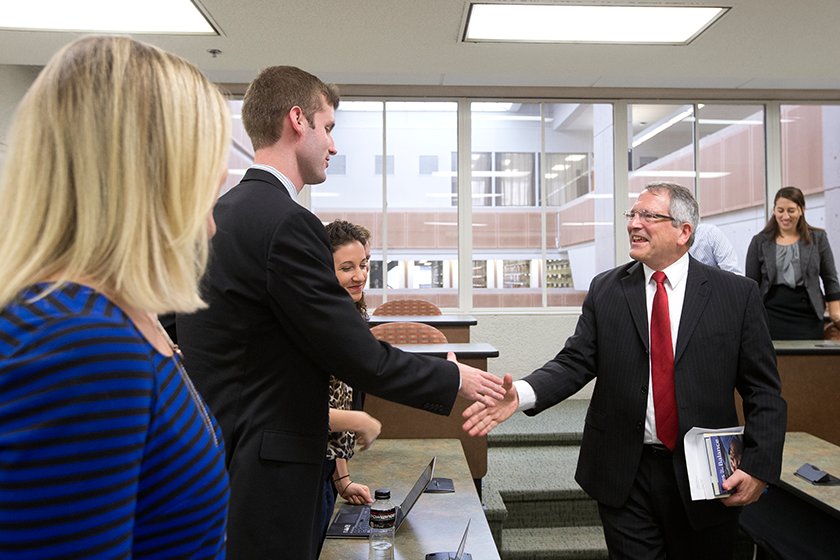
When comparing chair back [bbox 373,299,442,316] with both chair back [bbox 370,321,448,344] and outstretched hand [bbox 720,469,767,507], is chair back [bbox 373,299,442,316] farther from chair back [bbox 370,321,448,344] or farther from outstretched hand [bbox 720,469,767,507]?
outstretched hand [bbox 720,469,767,507]

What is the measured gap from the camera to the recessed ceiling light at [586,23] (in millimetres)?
3758

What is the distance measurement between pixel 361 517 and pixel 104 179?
1241 millimetres

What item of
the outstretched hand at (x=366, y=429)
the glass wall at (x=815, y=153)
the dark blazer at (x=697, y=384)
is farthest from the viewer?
the glass wall at (x=815, y=153)

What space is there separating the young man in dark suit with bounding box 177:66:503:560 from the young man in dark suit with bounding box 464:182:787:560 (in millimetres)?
779

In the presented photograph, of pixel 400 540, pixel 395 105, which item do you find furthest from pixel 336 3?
pixel 400 540

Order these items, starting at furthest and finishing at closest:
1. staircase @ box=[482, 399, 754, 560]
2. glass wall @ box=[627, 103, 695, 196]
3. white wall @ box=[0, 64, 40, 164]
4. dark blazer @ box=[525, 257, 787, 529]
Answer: glass wall @ box=[627, 103, 695, 196], white wall @ box=[0, 64, 40, 164], staircase @ box=[482, 399, 754, 560], dark blazer @ box=[525, 257, 787, 529]

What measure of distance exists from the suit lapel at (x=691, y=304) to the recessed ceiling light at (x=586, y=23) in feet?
8.06

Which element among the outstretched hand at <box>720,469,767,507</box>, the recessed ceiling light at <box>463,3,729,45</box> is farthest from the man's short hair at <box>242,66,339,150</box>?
the recessed ceiling light at <box>463,3,729,45</box>

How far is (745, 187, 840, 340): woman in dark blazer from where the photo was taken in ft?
14.1

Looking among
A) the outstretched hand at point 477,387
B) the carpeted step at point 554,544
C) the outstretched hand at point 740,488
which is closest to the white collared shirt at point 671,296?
the outstretched hand at point 740,488

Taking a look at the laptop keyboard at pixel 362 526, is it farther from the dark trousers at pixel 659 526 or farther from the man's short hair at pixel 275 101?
the man's short hair at pixel 275 101

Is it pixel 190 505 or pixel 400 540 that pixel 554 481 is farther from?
pixel 190 505

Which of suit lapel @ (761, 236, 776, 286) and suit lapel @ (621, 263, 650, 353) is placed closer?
suit lapel @ (621, 263, 650, 353)

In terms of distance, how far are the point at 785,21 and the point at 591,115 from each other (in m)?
2.24
